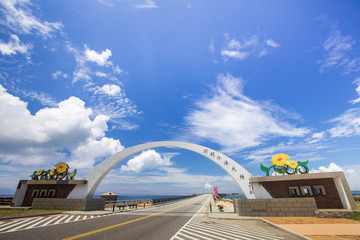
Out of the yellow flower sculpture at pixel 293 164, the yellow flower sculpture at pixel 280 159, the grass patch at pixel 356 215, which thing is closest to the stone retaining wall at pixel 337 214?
the grass patch at pixel 356 215

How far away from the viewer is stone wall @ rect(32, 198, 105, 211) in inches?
687

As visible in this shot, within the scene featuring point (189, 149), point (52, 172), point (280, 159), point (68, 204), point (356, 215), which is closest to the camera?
point (356, 215)

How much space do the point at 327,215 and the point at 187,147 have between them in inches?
602

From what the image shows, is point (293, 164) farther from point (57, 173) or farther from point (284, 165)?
point (57, 173)

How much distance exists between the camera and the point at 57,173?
20719 mm

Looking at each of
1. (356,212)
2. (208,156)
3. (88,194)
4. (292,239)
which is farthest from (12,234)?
(356,212)

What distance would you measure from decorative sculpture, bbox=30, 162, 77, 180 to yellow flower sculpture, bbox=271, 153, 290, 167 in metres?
23.7

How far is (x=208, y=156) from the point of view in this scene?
21375 millimetres

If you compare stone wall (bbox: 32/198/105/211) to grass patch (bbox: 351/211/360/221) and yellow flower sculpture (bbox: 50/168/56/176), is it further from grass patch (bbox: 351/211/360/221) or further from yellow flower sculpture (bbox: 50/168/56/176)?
grass patch (bbox: 351/211/360/221)

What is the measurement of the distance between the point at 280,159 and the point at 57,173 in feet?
86.6

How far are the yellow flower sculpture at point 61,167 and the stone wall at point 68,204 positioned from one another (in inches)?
139

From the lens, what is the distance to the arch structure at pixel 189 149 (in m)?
17.0

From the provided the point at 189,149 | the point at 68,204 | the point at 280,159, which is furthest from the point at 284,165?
the point at 68,204

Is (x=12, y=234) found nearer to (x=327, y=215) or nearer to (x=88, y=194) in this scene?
(x=88, y=194)
